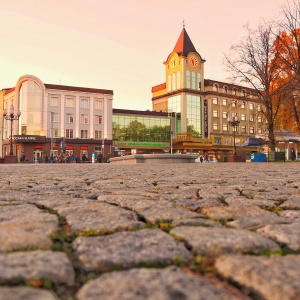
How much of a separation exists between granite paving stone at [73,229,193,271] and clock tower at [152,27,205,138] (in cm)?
6942

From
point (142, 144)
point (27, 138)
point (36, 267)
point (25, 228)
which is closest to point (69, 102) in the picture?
point (27, 138)

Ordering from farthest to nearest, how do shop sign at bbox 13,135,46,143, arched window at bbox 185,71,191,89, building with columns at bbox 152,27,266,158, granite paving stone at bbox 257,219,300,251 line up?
arched window at bbox 185,71,191,89
building with columns at bbox 152,27,266,158
shop sign at bbox 13,135,46,143
granite paving stone at bbox 257,219,300,251

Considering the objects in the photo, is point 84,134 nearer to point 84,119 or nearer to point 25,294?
point 84,119

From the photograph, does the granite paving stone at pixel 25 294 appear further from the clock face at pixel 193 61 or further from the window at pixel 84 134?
the clock face at pixel 193 61

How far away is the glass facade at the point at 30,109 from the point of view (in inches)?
2296

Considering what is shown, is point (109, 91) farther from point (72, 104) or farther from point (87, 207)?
point (87, 207)

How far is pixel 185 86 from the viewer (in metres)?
71.4

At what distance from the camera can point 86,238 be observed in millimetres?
1846

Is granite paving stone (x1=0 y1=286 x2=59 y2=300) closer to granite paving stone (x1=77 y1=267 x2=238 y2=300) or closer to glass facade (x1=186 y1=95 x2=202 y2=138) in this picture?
granite paving stone (x1=77 y1=267 x2=238 y2=300)

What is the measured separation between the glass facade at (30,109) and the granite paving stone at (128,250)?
59.3 meters

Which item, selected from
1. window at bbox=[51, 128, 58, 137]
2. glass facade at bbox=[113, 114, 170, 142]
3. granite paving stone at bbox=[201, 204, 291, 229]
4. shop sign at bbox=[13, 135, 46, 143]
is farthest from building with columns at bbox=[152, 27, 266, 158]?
granite paving stone at bbox=[201, 204, 291, 229]

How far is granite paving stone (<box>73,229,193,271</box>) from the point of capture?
146 cm

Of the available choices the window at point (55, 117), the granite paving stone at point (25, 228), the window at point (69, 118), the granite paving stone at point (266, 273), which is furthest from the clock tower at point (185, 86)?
the granite paving stone at point (266, 273)

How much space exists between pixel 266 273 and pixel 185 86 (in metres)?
71.5
